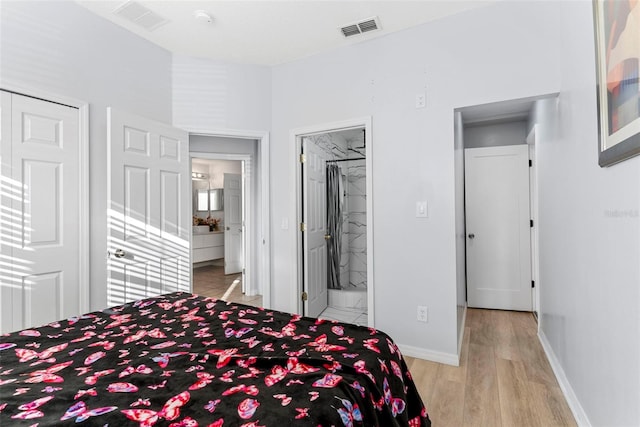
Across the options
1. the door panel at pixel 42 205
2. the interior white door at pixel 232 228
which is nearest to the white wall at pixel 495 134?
the interior white door at pixel 232 228

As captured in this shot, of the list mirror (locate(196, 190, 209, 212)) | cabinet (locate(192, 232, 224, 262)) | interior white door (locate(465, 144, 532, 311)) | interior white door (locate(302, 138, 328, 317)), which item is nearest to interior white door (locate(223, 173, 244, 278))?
cabinet (locate(192, 232, 224, 262))

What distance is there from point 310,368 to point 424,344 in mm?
1925

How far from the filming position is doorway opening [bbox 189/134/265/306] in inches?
174

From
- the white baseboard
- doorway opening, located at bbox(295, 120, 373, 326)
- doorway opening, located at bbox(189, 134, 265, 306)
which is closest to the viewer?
the white baseboard

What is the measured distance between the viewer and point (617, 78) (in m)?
1.23

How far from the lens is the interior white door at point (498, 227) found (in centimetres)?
389

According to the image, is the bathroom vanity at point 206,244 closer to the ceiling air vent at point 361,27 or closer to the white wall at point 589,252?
the ceiling air vent at point 361,27

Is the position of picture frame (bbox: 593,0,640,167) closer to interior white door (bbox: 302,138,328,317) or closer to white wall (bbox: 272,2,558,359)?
white wall (bbox: 272,2,558,359)

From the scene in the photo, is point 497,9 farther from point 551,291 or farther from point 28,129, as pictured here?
point 28,129

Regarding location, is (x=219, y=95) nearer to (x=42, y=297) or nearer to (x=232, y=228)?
(x=42, y=297)

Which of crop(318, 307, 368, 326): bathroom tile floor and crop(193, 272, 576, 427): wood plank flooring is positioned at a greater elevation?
crop(193, 272, 576, 427): wood plank flooring

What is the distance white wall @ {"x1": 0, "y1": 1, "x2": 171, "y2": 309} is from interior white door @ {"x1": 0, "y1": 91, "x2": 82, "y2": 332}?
140 mm

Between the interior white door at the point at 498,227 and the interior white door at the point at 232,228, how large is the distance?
4.01m

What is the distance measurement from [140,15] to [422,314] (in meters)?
3.35
